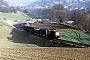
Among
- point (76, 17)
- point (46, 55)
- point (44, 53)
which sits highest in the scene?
point (46, 55)

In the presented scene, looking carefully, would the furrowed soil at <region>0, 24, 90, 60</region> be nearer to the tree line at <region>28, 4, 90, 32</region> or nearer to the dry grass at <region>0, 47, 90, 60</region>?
the dry grass at <region>0, 47, 90, 60</region>

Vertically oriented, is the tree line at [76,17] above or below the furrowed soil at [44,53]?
below

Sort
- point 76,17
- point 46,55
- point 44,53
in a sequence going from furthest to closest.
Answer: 1. point 76,17
2. point 44,53
3. point 46,55

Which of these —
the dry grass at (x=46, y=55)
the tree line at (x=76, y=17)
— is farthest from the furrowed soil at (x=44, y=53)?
the tree line at (x=76, y=17)

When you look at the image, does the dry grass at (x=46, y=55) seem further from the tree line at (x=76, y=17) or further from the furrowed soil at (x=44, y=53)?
the tree line at (x=76, y=17)

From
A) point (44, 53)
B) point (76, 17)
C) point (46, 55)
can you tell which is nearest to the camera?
point (46, 55)

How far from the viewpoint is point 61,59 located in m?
20.2

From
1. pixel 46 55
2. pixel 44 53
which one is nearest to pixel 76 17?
pixel 44 53

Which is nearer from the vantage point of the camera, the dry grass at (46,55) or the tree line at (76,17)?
the dry grass at (46,55)

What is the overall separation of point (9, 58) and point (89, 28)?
41630 mm

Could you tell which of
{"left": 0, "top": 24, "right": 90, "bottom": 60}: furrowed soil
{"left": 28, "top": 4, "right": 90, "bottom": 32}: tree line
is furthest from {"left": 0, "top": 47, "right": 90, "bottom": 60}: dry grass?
{"left": 28, "top": 4, "right": 90, "bottom": 32}: tree line

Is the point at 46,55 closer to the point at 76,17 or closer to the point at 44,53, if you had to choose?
the point at 44,53

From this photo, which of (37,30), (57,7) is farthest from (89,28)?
(57,7)

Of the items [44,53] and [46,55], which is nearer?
[46,55]
